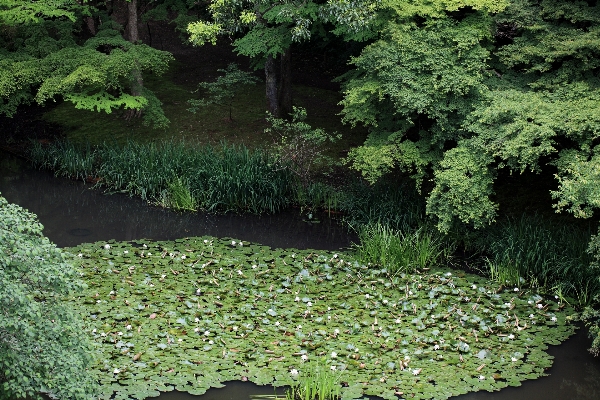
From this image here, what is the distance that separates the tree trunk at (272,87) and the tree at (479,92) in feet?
13.7

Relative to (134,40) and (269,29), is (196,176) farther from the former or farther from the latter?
(134,40)

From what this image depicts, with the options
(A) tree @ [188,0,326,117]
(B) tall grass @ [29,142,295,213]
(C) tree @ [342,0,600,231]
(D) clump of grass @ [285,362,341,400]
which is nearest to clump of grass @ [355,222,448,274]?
(C) tree @ [342,0,600,231]

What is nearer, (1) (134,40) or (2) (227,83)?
(2) (227,83)

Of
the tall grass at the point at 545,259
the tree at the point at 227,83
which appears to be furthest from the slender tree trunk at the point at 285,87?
the tall grass at the point at 545,259

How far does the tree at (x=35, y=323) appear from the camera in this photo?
15.2ft

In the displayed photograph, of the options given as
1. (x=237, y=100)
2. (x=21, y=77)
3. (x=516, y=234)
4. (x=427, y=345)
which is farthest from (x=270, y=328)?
(x=237, y=100)

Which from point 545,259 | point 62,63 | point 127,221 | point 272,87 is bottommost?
point 127,221

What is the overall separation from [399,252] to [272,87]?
249 inches

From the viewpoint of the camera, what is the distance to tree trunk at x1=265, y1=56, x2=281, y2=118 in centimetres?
1432

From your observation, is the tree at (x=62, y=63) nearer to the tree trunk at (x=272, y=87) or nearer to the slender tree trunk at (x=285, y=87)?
the tree trunk at (x=272, y=87)

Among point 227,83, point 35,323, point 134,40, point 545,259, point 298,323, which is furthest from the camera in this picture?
point 134,40

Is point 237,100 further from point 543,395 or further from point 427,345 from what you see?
point 543,395

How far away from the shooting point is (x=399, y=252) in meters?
9.27

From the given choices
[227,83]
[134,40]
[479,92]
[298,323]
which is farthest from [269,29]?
[298,323]
